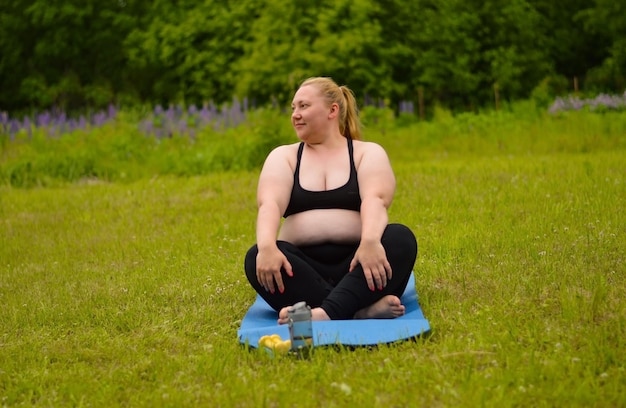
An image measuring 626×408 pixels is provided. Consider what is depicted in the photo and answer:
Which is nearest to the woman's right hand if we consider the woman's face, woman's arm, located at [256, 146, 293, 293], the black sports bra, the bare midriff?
woman's arm, located at [256, 146, 293, 293]

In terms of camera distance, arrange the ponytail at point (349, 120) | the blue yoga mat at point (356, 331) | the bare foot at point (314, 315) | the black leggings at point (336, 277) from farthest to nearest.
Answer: the ponytail at point (349, 120)
the black leggings at point (336, 277)
the bare foot at point (314, 315)
the blue yoga mat at point (356, 331)

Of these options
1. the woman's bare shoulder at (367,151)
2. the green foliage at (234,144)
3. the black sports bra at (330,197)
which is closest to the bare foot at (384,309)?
the black sports bra at (330,197)

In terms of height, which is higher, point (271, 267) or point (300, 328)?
point (271, 267)

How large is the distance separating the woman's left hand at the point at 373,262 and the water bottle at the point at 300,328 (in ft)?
1.83

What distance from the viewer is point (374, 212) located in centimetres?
448

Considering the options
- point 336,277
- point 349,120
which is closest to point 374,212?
point 336,277

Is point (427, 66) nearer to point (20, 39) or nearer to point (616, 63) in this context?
point (616, 63)

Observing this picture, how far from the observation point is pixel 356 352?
12.7 ft

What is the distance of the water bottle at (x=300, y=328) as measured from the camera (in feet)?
12.6

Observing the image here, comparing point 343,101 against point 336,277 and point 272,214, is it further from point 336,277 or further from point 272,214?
point 336,277

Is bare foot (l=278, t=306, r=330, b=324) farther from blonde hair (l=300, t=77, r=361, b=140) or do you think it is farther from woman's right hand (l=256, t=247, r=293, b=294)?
blonde hair (l=300, t=77, r=361, b=140)

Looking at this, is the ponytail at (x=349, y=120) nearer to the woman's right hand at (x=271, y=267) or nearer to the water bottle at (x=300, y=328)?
the woman's right hand at (x=271, y=267)

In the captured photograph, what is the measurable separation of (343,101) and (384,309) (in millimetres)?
1239

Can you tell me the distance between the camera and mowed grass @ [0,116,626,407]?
3.49m
